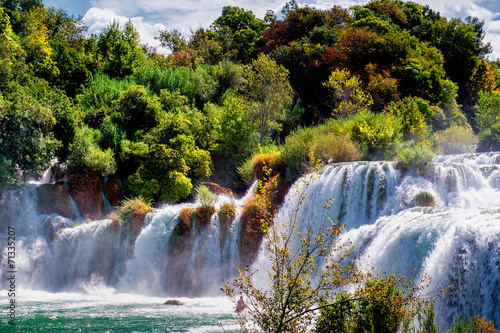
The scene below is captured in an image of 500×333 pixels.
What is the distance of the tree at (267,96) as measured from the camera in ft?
98.0

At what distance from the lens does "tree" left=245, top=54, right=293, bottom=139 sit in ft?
98.0

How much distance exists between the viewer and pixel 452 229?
1119cm

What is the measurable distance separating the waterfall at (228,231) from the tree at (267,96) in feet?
29.2

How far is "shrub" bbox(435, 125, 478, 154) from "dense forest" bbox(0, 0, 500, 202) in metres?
0.07

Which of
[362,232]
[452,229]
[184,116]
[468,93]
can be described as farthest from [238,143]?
[468,93]

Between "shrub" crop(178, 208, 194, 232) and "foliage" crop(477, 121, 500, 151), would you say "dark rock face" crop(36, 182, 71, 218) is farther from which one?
"foliage" crop(477, 121, 500, 151)

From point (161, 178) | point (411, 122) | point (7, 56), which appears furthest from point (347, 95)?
point (7, 56)

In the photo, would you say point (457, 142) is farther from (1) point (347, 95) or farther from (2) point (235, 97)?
(2) point (235, 97)

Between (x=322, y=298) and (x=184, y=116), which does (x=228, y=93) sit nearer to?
(x=184, y=116)

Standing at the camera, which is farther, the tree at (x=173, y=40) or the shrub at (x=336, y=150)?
the tree at (x=173, y=40)

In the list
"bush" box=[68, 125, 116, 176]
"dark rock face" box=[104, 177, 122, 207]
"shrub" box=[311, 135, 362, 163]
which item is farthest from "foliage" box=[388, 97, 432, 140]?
"bush" box=[68, 125, 116, 176]

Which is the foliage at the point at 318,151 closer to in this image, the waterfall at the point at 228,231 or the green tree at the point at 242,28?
the waterfall at the point at 228,231

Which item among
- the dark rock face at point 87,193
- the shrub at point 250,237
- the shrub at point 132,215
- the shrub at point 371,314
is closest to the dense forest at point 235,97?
the dark rock face at point 87,193

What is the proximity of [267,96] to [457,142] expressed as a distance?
40.9 ft
